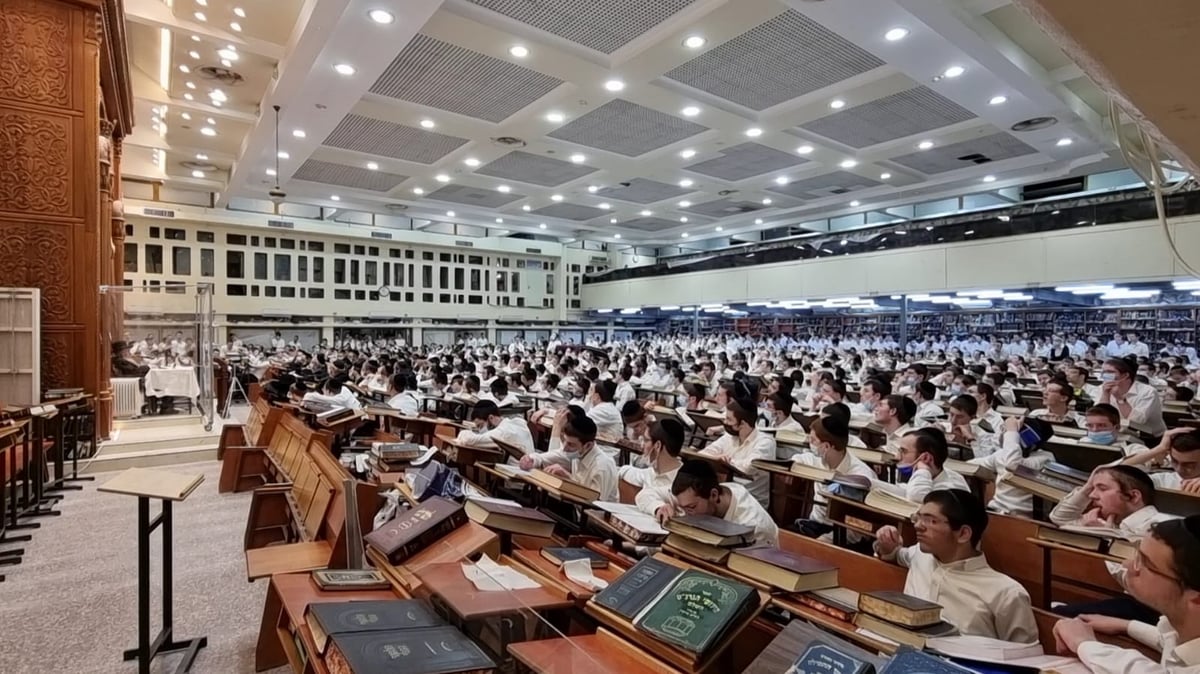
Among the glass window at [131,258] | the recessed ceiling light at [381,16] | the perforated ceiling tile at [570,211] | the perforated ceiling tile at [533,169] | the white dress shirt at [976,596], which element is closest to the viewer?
the white dress shirt at [976,596]

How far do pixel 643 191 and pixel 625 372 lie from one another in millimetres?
5509

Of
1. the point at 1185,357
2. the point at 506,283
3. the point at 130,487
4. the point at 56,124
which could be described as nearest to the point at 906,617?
the point at 130,487

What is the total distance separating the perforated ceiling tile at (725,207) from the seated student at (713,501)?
542 inches

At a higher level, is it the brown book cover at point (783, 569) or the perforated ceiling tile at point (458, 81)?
the perforated ceiling tile at point (458, 81)

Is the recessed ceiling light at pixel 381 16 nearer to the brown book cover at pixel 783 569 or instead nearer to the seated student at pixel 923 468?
the seated student at pixel 923 468

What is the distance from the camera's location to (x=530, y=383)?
Result: 1123 centimetres

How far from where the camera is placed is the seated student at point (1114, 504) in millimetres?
2818

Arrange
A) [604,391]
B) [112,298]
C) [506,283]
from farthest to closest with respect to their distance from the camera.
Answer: [506,283] → [112,298] → [604,391]

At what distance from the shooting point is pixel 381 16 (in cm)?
643

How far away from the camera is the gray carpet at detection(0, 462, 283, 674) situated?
3121mm

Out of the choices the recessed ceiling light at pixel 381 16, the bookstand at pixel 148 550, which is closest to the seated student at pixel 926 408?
the bookstand at pixel 148 550

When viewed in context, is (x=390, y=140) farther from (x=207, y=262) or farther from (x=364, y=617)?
(x=207, y=262)

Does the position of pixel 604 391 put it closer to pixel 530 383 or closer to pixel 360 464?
pixel 360 464

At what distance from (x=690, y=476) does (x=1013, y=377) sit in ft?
35.4
